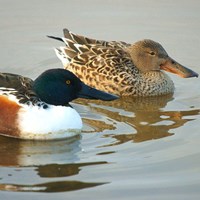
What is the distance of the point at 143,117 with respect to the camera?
9.04 meters

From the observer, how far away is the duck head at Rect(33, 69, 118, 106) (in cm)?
812

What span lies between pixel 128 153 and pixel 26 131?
112 cm

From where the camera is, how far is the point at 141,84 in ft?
33.0

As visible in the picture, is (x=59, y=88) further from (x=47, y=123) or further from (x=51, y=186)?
(x=51, y=186)

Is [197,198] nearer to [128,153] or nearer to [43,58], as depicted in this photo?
[128,153]

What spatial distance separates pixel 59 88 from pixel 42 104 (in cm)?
28

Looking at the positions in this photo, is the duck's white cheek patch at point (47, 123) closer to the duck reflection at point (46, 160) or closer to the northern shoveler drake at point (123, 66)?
the duck reflection at point (46, 160)

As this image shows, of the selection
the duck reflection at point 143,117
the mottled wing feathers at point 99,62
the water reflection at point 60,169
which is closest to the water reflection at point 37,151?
the water reflection at point 60,169

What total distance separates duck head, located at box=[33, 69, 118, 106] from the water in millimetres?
434

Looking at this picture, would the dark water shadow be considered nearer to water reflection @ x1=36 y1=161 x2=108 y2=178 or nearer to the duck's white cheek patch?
water reflection @ x1=36 y1=161 x2=108 y2=178

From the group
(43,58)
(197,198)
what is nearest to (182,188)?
(197,198)

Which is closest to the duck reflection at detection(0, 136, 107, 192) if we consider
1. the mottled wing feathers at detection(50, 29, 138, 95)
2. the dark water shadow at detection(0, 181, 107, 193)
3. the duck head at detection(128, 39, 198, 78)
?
the dark water shadow at detection(0, 181, 107, 193)

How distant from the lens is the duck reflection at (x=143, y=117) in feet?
27.3

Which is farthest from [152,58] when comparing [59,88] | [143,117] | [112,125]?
[59,88]
